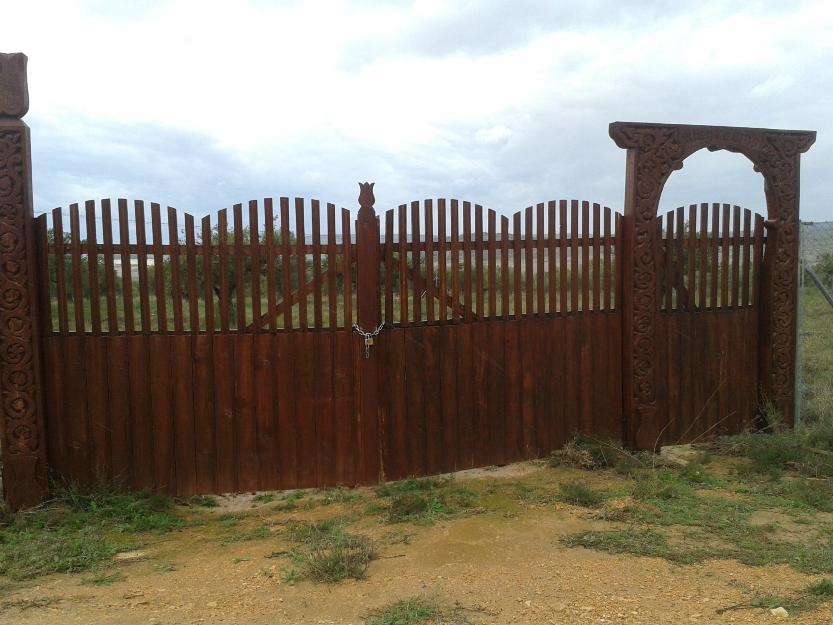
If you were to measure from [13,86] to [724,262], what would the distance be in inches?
248

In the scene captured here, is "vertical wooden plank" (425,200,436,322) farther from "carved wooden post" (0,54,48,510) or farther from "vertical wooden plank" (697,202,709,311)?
"carved wooden post" (0,54,48,510)

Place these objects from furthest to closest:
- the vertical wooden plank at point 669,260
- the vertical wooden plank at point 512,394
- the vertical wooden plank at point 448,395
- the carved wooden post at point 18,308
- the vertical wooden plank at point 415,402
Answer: the vertical wooden plank at point 669,260, the vertical wooden plank at point 512,394, the vertical wooden plank at point 448,395, the vertical wooden plank at point 415,402, the carved wooden post at point 18,308

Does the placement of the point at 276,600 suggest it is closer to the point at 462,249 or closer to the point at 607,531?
the point at 607,531

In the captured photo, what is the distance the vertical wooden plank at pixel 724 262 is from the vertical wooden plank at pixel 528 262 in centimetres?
209

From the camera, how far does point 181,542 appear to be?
4.64m

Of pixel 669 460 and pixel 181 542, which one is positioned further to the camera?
pixel 669 460

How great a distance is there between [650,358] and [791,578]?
293 centimetres

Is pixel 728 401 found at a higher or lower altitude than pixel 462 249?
lower

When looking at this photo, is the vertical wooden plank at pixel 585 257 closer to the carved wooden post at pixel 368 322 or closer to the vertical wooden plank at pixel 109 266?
the carved wooden post at pixel 368 322

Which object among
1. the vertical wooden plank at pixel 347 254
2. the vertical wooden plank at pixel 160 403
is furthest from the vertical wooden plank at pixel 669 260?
the vertical wooden plank at pixel 160 403

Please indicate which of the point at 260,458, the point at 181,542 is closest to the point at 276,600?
the point at 181,542

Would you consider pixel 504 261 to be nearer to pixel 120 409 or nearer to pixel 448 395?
pixel 448 395

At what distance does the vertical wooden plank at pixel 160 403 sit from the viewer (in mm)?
5324

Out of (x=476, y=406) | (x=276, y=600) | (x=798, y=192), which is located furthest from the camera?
(x=798, y=192)
